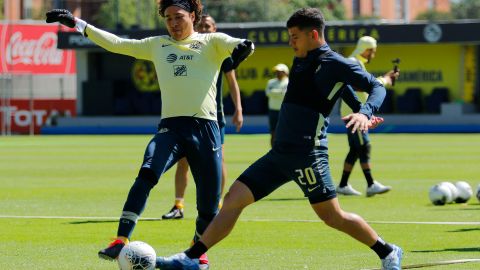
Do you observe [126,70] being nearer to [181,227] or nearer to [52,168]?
[52,168]

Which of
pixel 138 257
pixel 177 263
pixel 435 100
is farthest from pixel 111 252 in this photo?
pixel 435 100

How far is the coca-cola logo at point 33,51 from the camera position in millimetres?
63156

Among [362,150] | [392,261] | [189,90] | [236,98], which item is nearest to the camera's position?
[392,261]

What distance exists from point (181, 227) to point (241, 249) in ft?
7.43

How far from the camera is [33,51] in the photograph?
6412 cm

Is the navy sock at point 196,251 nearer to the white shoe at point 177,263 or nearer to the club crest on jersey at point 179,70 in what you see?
the white shoe at point 177,263

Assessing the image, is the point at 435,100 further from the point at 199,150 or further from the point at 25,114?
the point at 199,150

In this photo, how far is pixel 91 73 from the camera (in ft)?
195

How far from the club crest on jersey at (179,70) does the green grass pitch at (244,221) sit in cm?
170

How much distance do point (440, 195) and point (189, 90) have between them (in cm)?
705

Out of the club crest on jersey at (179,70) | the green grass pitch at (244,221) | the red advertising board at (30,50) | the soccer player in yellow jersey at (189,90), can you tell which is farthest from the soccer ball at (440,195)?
the red advertising board at (30,50)

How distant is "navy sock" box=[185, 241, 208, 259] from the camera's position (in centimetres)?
916

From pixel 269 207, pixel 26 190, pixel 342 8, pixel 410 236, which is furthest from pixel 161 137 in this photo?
pixel 342 8

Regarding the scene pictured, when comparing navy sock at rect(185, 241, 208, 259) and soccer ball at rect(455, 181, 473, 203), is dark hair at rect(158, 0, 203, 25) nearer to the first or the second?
navy sock at rect(185, 241, 208, 259)
